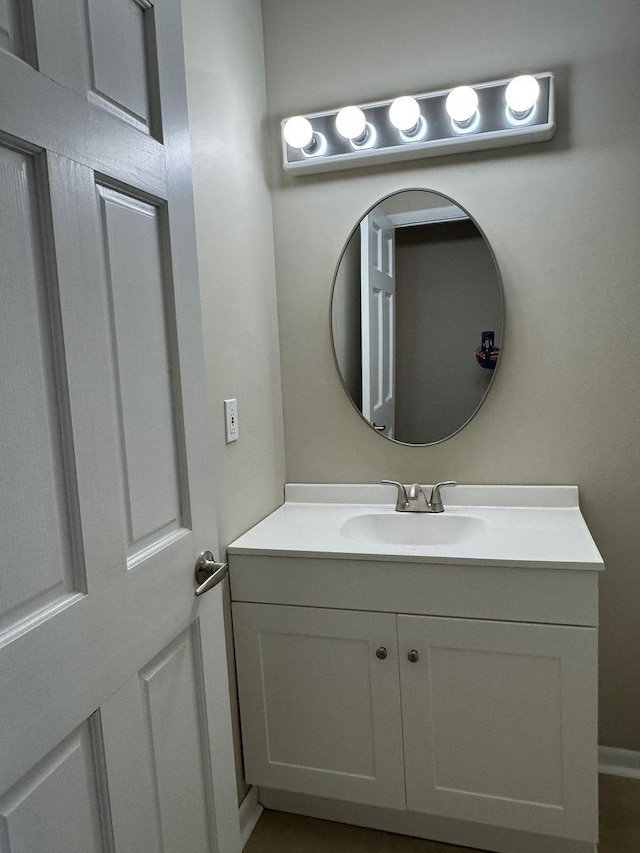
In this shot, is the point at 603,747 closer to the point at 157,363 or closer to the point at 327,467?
the point at 327,467

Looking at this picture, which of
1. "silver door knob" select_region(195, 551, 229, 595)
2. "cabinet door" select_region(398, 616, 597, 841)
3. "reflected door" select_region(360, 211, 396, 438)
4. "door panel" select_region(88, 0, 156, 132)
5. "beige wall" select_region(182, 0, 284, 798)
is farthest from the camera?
"reflected door" select_region(360, 211, 396, 438)

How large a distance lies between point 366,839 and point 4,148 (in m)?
1.79

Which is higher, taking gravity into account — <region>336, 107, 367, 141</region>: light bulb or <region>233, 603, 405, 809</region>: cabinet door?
<region>336, 107, 367, 141</region>: light bulb

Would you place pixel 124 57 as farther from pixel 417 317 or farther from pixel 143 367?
pixel 417 317

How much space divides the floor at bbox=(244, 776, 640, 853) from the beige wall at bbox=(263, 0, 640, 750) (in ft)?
0.65

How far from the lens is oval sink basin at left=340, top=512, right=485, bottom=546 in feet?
5.84

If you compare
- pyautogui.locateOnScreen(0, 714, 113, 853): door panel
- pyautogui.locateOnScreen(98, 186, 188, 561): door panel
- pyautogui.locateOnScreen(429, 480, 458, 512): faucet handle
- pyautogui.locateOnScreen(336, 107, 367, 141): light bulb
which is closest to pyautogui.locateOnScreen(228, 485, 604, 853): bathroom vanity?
pyautogui.locateOnScreen(429, 480, 458, 512): faucet handle

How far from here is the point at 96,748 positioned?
0.85 meters

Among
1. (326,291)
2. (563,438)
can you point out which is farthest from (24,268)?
(563,438)

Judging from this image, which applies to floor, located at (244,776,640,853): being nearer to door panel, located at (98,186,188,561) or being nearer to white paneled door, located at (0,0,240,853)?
white paneled door, located at (0,0,240,853)

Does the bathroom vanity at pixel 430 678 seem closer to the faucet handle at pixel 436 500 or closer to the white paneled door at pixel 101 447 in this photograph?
the faucet handle at pixel 436 500

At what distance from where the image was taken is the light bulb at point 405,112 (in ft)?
5.71

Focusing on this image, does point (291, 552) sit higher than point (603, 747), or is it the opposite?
point (291, 552)

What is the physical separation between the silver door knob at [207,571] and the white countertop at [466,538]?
444 mm
